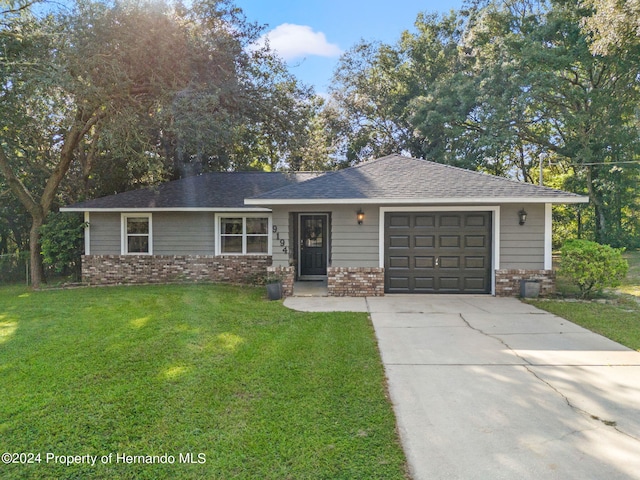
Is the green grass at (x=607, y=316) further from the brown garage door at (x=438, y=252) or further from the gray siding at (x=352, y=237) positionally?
the gray siding at (x=352, y=237)

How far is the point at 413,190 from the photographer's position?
842 cm

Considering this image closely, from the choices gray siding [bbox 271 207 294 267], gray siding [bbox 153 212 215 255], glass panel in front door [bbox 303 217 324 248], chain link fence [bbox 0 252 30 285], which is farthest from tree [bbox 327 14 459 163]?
chain link fence [bbox 0 252 30 285]

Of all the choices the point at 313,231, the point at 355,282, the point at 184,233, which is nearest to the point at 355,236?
the point at 355,282

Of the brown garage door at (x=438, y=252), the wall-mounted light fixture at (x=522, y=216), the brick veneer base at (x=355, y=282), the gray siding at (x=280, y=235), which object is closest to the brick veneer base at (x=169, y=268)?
the gray siding at (x=280, y=235)

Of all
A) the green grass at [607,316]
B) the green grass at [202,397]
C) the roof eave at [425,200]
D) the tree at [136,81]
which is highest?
the tree at [136,81]

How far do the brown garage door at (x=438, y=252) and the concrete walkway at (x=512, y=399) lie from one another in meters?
2.48

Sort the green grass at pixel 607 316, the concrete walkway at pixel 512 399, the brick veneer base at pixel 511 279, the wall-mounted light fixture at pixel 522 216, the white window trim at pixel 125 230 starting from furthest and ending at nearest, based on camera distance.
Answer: the white window trim at pixel 125 230
the brick veneer base at pixel 511 279
the wall-mounted light fixture at pixel 522 216
the green grass at pixel 607 316
the concrete walkway at pixel 512 399

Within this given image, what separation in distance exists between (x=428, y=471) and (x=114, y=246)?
11435 mm

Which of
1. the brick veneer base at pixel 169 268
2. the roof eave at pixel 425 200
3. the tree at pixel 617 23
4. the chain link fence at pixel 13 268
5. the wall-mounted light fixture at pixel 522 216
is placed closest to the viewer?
the roof eave at pixel 425 200

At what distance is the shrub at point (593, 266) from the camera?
7.94m

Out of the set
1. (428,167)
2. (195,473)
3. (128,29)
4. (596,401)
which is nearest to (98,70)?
(128,29)

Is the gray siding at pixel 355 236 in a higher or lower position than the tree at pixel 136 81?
lower

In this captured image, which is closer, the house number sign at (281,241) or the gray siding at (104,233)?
the house number sign at (281,241)

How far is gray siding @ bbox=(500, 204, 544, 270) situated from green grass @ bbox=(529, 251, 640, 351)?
1001 mm
